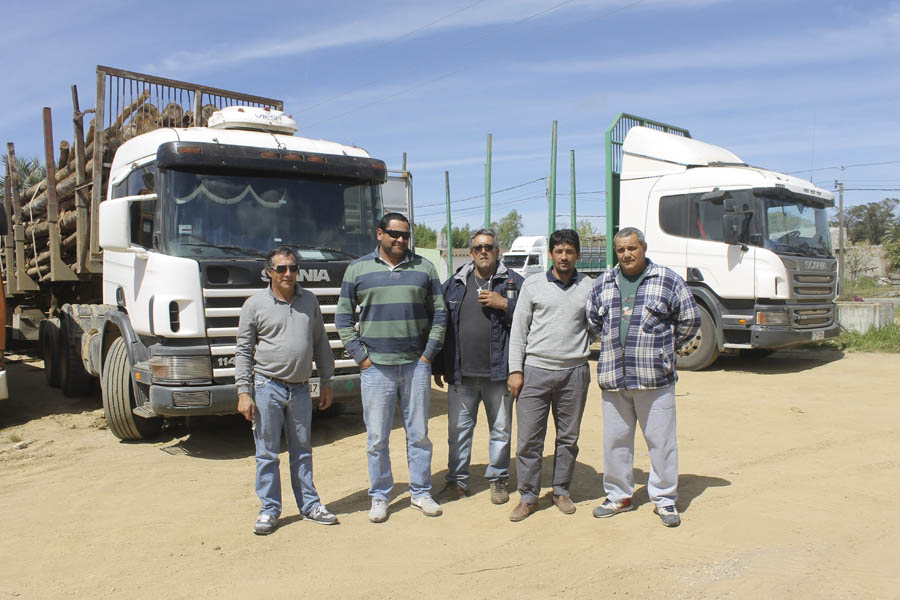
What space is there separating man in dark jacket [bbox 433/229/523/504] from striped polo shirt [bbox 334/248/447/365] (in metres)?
0.19

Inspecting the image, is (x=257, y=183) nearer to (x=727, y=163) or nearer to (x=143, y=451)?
(x=143, y=451)

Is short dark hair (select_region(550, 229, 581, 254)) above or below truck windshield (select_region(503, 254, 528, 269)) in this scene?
below

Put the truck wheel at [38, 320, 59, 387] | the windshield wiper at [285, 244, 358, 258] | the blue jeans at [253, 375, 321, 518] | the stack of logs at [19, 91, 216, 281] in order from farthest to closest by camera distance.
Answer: the truck wheel at [38, 320, 59, 387], the stack of logs at [19, 91, 216, 281], the windshield wiper at [285, 244, 358, 258], the blue jeans at [253, 375, 321, 518]

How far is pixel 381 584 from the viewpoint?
12.6ft

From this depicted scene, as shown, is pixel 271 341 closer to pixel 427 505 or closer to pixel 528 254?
pixel 427 505

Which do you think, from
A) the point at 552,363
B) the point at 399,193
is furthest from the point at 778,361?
the point at 552,363

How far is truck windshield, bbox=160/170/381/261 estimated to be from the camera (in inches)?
245

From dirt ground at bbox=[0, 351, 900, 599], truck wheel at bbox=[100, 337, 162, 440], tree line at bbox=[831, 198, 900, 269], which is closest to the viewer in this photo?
dirt ground at bbox=[0, 351, 900, 599]

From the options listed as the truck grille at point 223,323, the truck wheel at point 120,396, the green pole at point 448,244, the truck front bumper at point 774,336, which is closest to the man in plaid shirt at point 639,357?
the truck grille at point 223,323

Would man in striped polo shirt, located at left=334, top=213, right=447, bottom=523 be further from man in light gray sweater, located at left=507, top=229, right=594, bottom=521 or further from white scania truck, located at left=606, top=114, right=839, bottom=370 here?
white scania truck, located at left=606, top=114, right=839, bottom=370

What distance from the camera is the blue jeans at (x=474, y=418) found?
16.3 feet

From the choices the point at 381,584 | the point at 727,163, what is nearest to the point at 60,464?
the point at 381,584

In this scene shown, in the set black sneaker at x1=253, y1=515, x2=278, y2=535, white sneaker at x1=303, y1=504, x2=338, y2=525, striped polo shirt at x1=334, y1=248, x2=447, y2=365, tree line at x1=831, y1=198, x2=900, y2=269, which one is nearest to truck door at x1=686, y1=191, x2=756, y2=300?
striped polo shirt at x1=334, y1=248, x2=447, y2=365

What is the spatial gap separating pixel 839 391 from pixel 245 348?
7.77 metres
